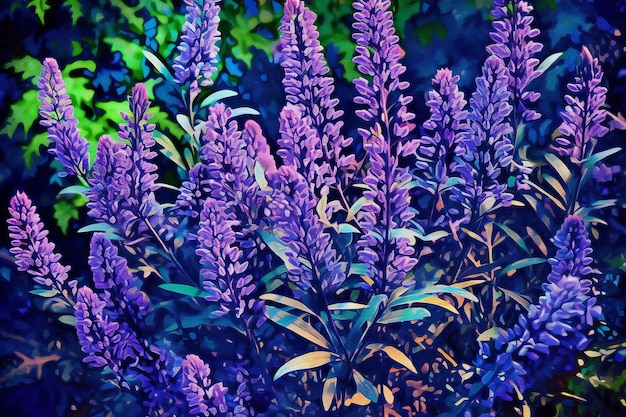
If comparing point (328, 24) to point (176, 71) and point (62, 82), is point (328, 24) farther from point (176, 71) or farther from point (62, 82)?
point (62, 82)

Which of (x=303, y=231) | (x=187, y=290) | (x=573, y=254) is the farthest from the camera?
(x=187, y=290)

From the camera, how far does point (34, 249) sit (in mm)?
896

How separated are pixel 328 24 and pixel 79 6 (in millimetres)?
437

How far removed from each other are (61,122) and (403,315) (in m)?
0.61

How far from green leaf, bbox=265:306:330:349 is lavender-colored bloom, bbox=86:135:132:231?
0.88 ft

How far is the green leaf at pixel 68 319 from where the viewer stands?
Answer: 973mm

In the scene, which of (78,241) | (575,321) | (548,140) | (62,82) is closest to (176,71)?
(62,82)

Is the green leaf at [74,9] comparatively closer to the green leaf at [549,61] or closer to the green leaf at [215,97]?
the green leaf at [215,97]

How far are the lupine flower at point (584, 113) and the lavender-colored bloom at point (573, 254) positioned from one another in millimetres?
128

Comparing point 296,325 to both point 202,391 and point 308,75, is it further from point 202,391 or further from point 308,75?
point 308,75

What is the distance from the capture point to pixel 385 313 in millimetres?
848

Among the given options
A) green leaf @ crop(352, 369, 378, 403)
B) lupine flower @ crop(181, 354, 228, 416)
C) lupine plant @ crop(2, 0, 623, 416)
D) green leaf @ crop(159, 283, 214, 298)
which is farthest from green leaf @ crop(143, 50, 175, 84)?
green leaf @ crop(352, 369, 378, 403)

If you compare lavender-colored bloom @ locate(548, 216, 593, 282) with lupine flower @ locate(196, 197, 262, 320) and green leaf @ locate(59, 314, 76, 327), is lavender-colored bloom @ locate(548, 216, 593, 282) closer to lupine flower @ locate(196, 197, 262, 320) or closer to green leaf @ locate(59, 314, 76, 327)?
lupine flower @ locate(196, 197, 262, 320)

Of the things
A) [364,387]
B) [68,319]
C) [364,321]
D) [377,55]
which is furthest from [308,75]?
[68,319]
